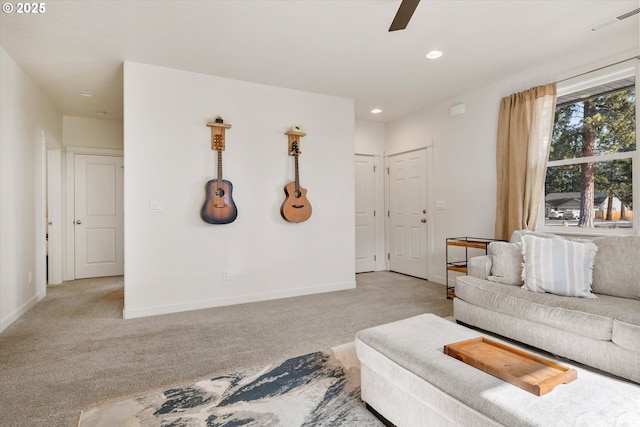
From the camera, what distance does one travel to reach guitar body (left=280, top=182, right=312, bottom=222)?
4098 mm

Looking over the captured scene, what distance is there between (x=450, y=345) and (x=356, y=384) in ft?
2.39

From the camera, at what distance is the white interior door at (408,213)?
Answer: 200 inches

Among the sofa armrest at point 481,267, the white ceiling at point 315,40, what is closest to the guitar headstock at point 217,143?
the white ceiling at point 315,40

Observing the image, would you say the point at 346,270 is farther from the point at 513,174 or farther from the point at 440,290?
the point at 513,174

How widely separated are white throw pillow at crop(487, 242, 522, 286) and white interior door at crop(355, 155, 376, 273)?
2819 millimetres

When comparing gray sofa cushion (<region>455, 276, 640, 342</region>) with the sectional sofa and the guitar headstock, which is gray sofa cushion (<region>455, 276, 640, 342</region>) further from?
the guitar headstock

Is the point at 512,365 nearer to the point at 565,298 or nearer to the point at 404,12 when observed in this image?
the point at 565,298

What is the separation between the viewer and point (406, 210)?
5.42 metres

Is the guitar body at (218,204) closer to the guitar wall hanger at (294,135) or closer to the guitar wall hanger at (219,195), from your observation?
the guitar wall hanger at (219,195)

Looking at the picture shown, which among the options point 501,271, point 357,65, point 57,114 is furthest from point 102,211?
point 501,271

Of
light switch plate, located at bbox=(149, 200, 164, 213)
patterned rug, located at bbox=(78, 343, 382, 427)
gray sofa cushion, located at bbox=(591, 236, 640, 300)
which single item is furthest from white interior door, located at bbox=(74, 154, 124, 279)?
gray sofa cushion, located at bbox=(591, 236, 640, 300)

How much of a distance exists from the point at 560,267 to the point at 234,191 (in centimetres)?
314

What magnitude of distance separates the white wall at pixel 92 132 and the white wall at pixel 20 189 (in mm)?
1012

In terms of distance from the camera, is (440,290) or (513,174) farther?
(440,290)
